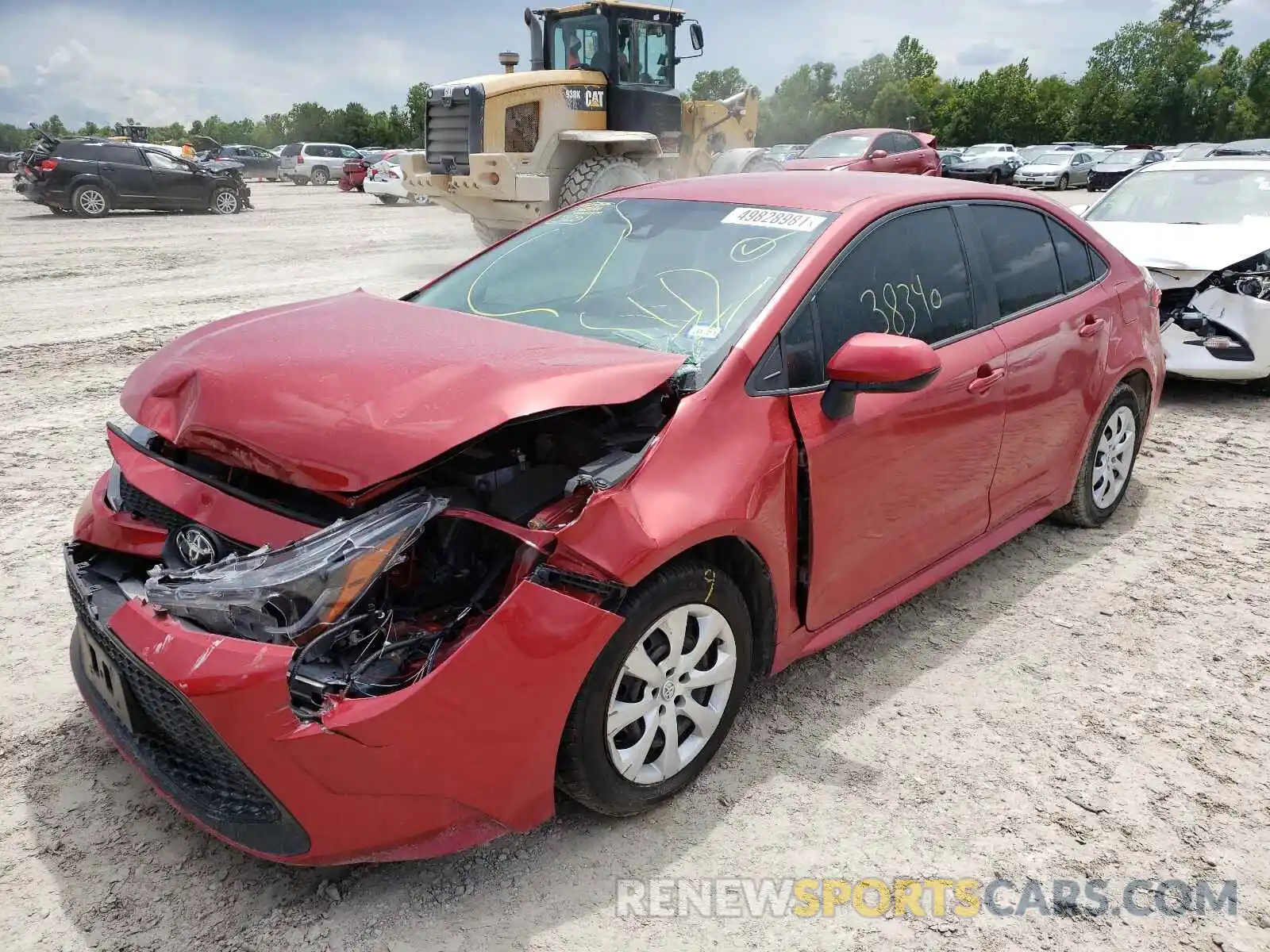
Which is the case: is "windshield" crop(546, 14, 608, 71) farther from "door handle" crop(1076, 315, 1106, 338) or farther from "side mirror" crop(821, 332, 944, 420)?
"side mirror" crop(821, 332, 944, 420)

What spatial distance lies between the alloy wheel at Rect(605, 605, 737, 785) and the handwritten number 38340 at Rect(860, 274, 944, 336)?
1.18 metres

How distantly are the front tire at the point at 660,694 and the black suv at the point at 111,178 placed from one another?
20.3 metres

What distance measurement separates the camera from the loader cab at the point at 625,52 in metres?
11.6

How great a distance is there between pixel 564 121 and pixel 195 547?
984 centimetres

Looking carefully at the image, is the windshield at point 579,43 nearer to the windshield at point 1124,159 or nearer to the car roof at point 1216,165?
the car roof at point 1216,165

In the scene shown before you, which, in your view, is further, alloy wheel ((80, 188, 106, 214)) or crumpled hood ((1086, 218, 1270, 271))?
alloy wheel ((80, 188, 106, 214))

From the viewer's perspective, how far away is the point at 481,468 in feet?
8.16

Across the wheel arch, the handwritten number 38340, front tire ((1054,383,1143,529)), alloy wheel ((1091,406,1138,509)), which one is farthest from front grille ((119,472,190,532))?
alloy wheel ((1091,406,1138,509))

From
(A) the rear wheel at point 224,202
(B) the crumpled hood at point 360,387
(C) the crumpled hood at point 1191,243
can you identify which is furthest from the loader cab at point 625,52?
(A) the rear wheel at point 224,202

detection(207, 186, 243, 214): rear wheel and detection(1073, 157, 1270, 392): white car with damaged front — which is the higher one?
detection(207, 186, 243, 214): rear wheel

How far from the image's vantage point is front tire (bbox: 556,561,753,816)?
7.58 feet

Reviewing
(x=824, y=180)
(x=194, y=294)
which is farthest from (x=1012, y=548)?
(x=194, y=294)

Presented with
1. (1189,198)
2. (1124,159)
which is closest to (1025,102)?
(1124,159)

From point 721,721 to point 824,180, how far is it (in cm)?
201
